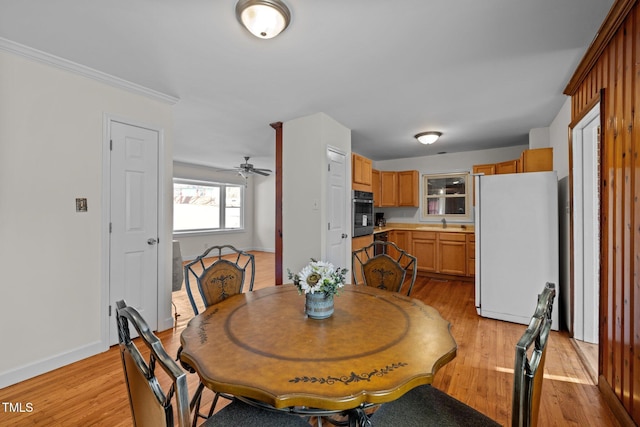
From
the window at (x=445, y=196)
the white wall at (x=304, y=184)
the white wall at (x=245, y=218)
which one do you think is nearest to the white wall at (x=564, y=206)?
the window at (x=445, y=196)

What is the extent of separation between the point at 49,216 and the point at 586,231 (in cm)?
455

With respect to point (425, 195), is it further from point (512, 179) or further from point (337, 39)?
point (337, 39)

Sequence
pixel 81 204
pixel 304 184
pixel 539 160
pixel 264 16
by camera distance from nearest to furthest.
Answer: pixel 264 16 < pixel 81 204 < pixel 304 184 < pixel 539 160

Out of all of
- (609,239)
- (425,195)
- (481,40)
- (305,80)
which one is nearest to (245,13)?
(305,80)

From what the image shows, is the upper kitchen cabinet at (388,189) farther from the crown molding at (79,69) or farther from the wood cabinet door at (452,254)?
the crown molding at (79,69)

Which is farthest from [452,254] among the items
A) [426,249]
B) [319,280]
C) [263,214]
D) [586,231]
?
[263,214]

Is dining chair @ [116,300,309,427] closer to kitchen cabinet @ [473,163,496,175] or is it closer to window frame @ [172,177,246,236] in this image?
kitchen cabinet @ [473,163,496,175]

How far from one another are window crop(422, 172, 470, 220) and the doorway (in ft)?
15.9

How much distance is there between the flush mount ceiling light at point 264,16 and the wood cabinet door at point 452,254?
4252 millimetres

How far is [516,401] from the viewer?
2.75 feet

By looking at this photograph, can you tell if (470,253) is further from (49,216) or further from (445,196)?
(49,216)

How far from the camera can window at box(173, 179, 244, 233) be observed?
720 cm

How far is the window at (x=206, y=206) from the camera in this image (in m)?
7.20

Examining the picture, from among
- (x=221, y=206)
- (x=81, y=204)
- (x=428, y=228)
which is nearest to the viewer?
(x=81, y=204)
